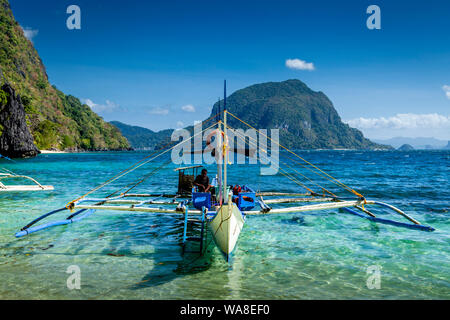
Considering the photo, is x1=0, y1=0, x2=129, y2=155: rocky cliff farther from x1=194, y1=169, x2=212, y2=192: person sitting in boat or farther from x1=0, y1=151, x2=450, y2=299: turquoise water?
x1=194, y1=169, x2=212, y2=192: person sitting in boat

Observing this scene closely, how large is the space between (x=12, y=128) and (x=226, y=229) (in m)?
70.3

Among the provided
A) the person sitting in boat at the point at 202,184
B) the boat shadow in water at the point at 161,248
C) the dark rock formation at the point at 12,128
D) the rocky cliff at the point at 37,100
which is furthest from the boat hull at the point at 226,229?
the rocky cliff at the point at 37,100

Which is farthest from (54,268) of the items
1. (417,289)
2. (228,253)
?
(417,289)

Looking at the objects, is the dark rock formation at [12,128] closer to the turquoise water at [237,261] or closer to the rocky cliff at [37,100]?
the rocky cliff at [37,100]

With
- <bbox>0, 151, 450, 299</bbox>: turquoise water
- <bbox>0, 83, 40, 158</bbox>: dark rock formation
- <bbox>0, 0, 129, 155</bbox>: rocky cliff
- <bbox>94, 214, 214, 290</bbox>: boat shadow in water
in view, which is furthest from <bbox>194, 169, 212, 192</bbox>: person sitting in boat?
<bbox>0, 0, 129, 155</bbox>: rocky cliff

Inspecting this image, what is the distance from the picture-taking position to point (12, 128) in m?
59.8

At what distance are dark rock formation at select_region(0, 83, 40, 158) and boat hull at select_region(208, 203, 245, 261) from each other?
6981 cm

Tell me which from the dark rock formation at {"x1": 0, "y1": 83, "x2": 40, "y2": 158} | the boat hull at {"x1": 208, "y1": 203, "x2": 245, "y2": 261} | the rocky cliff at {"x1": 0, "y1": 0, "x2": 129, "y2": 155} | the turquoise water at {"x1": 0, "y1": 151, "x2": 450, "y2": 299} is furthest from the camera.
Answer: the rocky cliff at {"x1": 0, "y1": 0, "x2": 129, "y2": 155}

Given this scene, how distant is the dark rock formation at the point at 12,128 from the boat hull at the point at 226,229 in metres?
69.8

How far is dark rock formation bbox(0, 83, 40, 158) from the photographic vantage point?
59.6 metres

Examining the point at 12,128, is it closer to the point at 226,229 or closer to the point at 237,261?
the point at 237,261

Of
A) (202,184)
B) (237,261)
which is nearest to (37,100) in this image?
(202,184)
